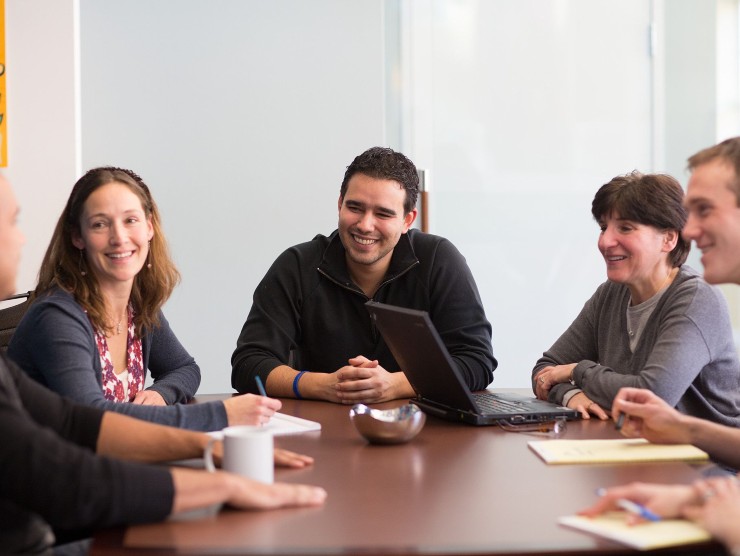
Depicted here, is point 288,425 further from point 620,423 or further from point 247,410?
point 620,423

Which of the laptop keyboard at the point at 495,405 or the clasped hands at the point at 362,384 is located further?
the clasped hands at the point at 362,384

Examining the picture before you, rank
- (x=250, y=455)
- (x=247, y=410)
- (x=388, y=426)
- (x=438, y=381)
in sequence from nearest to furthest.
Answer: (x=250, y=455), (x=388, y=426), (x=247, y=410), (x=438, y=381)

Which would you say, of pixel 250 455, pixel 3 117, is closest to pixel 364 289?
pixel 250 455

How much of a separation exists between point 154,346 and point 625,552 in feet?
5.29

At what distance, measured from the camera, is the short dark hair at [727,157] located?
71.2 inches

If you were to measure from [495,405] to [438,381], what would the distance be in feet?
0.58

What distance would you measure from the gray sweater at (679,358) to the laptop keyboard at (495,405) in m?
0.16

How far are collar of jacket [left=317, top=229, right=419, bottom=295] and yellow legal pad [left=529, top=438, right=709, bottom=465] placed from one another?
106 cm

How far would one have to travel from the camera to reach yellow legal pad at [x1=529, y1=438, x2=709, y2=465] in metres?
1.64

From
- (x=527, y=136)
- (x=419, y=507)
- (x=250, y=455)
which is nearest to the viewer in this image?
(x=419, y=507)

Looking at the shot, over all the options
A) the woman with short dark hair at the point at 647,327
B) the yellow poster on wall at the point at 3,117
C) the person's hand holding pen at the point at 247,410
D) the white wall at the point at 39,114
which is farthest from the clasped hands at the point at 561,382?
the yellow poster on wall at the point at 3,117

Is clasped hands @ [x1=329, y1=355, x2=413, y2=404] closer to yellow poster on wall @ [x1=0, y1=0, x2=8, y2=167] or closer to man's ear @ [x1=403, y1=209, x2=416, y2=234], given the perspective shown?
man's ear @ [x1=403, y1=209, x2=416, y2=234]

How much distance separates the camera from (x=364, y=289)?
111 inches

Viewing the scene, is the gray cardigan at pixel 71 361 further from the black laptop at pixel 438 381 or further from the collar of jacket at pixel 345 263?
the collar of jacket at pixel 345 263
